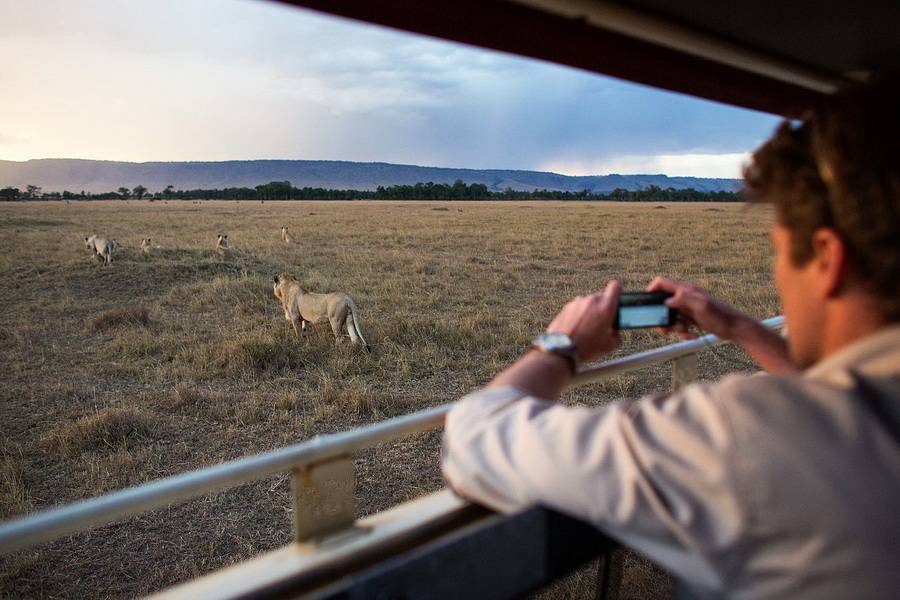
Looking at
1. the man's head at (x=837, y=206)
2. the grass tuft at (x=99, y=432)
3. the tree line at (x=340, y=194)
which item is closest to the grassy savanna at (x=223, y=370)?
the grass tuft at (x=99, y=432)

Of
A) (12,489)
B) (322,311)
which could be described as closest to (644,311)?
(12,489)

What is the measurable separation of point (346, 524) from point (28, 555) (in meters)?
2.95

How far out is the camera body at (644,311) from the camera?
1.20 m

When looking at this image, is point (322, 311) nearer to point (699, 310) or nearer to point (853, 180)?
point (699, 310)

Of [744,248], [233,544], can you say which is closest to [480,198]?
[744,248]

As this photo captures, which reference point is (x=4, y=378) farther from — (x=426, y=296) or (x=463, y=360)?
(x=426, y=296)

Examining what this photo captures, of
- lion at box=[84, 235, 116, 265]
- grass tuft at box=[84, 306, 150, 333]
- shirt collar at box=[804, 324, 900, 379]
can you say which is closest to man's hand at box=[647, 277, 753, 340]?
shirt collar at box=[804, 324, 900, 379]

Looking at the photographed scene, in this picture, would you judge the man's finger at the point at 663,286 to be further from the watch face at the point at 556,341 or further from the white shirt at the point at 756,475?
the white shirt at the point at 756,475

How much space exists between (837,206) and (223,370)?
564 cm

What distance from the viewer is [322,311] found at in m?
7.14

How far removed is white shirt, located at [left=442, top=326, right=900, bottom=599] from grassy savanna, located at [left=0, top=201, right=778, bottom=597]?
13.7 inches

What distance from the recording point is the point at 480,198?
68.8 metres

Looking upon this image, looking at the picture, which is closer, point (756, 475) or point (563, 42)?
point (756, 475)

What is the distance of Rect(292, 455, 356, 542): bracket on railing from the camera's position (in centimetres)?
102
